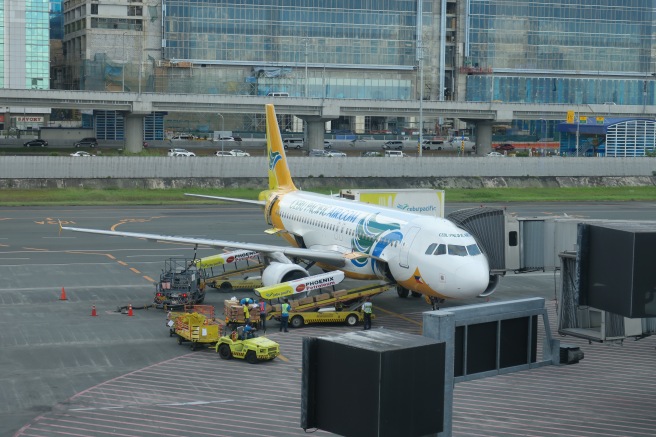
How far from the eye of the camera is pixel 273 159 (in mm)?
73000

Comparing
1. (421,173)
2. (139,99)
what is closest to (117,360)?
(421,173)

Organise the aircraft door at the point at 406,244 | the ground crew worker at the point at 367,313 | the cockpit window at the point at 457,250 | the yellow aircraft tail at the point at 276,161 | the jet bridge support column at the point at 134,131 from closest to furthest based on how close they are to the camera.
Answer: the cockpit window at the point at 457,250 → the aircraft door at the point at 406,244 → the ground crew worker at the point at 367,313 → the yellow aircraft tail at the point at 276,161 → the jet bridge support column at the point at 134,131

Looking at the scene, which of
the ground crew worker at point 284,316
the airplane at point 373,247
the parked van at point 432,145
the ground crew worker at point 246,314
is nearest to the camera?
the airplane at point 373,247

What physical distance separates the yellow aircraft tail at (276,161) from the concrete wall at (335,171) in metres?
45.4

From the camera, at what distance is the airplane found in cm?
4859

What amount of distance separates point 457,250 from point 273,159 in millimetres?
26734

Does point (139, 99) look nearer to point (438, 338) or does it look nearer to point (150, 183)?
point (150, 183)

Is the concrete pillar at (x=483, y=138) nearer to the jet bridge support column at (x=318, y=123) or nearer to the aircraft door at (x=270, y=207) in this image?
the jet bridge support column at (x=318, y=123)

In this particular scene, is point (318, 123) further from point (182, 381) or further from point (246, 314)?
point (182, 381)

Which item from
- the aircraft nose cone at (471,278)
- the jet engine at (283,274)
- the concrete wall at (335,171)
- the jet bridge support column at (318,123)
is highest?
the jet bridge support column at (318,123)

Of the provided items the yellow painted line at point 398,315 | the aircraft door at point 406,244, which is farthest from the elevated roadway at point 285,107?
the aircraft door at point 406,244

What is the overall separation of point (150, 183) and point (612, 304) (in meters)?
93.4

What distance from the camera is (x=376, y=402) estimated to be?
20422mm

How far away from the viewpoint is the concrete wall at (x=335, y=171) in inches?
4486
